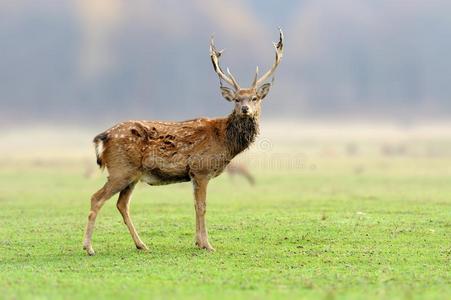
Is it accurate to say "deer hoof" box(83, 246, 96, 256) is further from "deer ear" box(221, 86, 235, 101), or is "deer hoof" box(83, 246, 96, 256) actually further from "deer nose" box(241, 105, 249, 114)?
"deer ear" box(221, 86, 235, 101)

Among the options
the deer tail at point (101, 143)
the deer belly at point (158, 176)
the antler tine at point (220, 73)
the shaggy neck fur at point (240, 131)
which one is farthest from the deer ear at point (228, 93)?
the deer tail at point (101, 143)

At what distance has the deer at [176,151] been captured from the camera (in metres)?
17.3

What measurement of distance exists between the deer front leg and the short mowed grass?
21 cm

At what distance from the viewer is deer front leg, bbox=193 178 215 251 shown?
677 inches

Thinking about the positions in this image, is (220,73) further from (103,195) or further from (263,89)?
(103,195)

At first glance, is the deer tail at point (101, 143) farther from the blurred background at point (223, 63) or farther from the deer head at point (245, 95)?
the blurred background at point (223, 63)

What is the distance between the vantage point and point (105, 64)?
149m

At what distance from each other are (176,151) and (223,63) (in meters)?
130

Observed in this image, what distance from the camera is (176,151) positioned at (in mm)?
17609

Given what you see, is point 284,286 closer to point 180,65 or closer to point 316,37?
point 180,65

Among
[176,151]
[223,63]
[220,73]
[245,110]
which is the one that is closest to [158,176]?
[176,151]

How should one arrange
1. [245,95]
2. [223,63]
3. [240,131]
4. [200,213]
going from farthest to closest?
[223,63], [240,131], [245,95], [200,213]

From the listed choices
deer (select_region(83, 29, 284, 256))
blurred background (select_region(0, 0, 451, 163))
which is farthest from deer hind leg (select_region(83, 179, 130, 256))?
blurred background (select_region(0, 0, 451, 163))

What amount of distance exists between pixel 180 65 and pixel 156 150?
465ft
